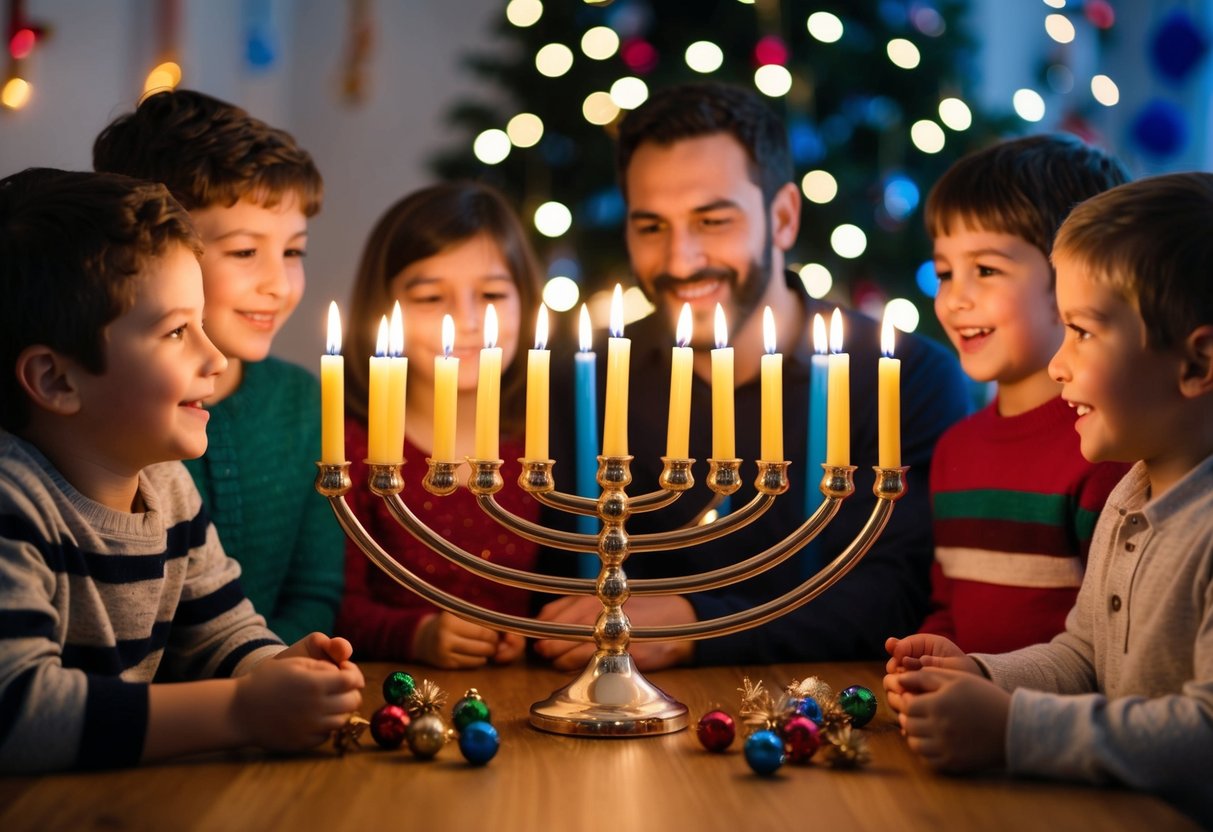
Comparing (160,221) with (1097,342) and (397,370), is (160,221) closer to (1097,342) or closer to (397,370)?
(397,370)

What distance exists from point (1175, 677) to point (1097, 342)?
331 mm

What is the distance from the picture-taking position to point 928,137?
3.37 metres

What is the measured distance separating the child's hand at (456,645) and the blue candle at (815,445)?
530 millimetres

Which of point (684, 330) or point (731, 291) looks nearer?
point (684, 330)

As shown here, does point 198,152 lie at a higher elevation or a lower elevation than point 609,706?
higher

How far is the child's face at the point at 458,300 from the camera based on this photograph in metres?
2.11

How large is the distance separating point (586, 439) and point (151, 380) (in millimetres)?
751

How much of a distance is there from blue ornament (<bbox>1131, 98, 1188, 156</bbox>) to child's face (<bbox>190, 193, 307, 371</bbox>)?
8.50 ft

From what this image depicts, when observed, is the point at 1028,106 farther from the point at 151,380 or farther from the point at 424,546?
the point at 151,380

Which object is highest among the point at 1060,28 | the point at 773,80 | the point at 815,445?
the point at 1060,28

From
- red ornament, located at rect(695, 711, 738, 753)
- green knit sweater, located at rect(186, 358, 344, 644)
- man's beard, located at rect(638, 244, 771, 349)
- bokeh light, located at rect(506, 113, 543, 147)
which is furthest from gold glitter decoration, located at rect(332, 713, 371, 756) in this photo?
bokeh light, located at rect(506, 113, 543, 147)

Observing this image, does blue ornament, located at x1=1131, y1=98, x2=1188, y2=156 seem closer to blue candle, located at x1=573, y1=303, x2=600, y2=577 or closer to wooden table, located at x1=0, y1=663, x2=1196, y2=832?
blue candle, located at x1=573, y1=303, x2=600, y2=577

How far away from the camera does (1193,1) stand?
4.00 m

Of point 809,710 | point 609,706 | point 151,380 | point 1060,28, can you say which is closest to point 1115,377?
point 809,710
